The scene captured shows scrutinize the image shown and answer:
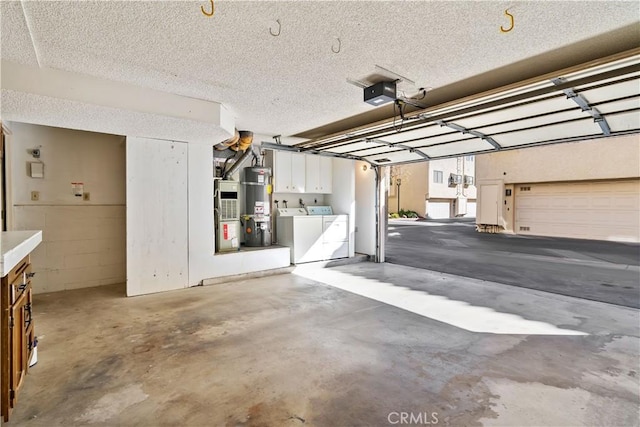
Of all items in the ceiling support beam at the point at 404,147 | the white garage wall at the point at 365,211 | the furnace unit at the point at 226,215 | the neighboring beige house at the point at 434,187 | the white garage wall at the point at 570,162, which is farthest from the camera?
the neighboring beige house at the point at 434,187

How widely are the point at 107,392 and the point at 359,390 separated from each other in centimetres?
176

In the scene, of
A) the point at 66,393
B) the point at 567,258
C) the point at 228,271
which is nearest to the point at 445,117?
the point at 228,271

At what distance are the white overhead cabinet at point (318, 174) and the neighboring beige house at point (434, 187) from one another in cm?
1685

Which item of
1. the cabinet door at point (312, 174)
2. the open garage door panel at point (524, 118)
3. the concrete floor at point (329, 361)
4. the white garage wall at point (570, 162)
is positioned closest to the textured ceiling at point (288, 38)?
the open garage door panel at point (524, 118)

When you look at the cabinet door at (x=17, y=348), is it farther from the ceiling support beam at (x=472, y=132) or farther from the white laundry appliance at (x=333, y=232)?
the white laundry appliance at (x=333, y=232)

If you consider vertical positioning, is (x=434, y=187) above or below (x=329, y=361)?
above

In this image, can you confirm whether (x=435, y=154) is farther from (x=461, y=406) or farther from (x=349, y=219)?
(x=461, y=406)

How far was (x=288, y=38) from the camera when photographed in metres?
2.32

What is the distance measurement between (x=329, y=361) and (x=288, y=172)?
176 inches

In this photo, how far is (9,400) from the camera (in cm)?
182

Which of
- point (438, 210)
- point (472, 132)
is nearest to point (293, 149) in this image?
point (472, 132)

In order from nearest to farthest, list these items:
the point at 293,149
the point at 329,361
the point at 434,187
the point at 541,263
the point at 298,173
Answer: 1. the point at 329,361
2. the point at 293,149
3. the point at 298,173
4. the point at 541,263
5. the point at 434,187

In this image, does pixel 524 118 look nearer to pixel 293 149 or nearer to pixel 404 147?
pixel 404 147

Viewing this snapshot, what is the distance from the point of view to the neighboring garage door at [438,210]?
2358cm
